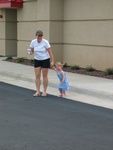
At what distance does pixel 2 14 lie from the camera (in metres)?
24.9

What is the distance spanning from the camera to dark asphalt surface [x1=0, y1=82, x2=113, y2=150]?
693 cm

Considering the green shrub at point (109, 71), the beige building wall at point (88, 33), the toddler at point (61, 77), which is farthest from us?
the beige building wall at point (88, 33)

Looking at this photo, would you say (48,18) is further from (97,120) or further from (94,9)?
(97,120)

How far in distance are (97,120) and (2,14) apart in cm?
1711

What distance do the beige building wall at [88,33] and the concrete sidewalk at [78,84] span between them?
1567 mm

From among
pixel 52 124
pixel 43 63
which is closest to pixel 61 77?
pixel 43 63

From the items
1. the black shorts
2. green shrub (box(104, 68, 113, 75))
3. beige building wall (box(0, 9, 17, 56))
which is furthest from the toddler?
beige building wall (box(0, 9, 17, 56))

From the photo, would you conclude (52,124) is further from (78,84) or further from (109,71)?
(109,71)

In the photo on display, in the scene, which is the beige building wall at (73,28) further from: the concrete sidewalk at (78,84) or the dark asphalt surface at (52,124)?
the dark asphalt surface at (52,124)

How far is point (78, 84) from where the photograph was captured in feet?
43.9

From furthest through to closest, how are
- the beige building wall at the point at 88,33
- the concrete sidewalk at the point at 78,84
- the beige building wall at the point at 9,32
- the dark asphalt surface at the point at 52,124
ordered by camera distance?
the beige building wall at the point at 9,32
the beige building wall at the point at 88,33
the concrete sidewalk at the point at 78,84
the dark asphalt surface at the point at 52,124

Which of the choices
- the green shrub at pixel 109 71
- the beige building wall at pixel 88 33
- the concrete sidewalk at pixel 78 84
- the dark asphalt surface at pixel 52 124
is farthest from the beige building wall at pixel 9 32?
the dark asphalt surface at pixel 52 124

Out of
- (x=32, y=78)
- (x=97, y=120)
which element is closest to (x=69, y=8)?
(x=32, y=78)

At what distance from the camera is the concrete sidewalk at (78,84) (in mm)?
11559
